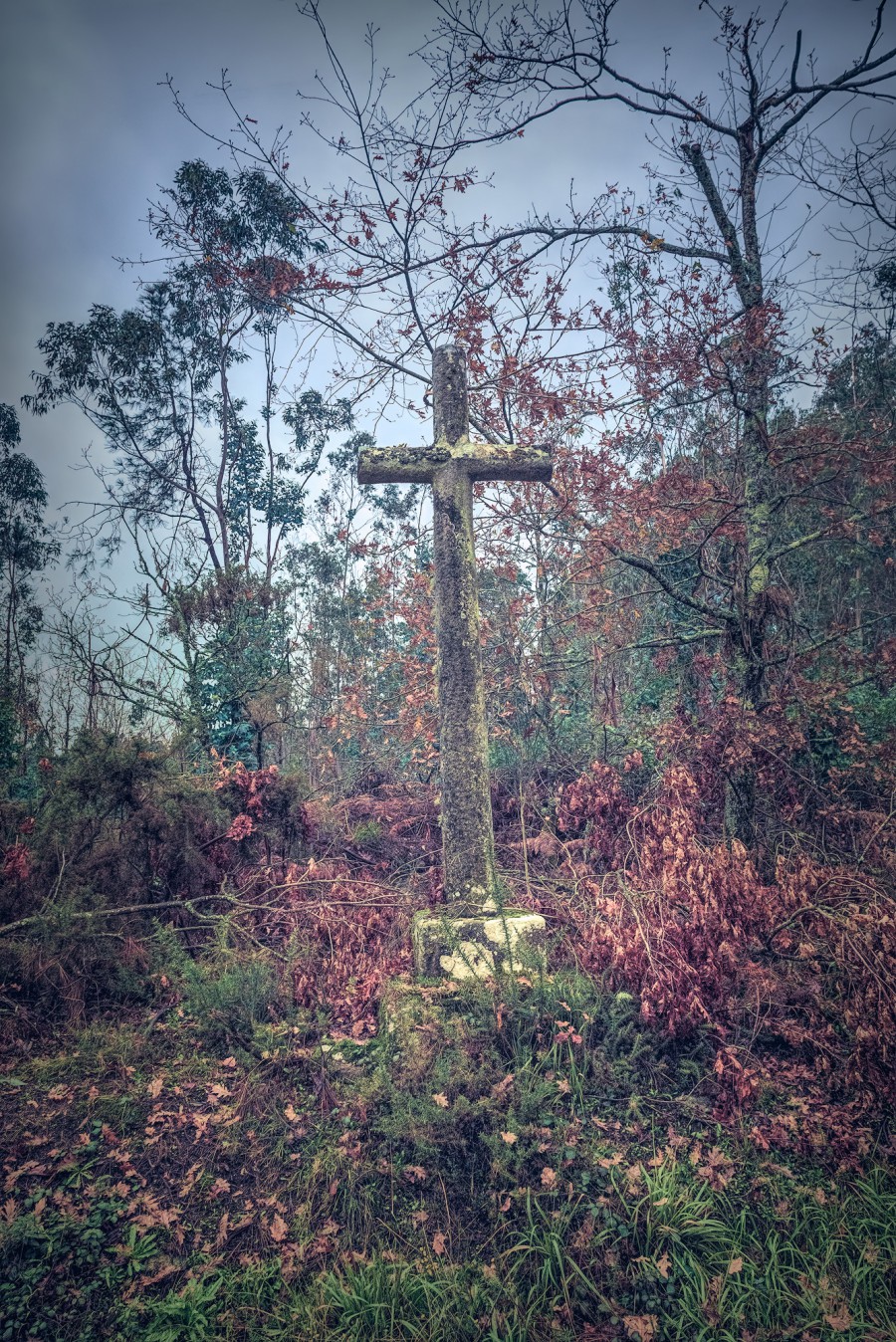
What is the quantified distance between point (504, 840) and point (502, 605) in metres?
3.20

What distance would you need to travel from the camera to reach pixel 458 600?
436 centimetres

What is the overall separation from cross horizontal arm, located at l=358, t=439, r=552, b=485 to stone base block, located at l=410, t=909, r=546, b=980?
282 centimetres

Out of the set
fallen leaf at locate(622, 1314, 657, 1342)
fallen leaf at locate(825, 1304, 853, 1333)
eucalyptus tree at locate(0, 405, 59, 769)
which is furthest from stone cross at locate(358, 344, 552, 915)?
eucalyptus tree at locate(0, 405, 59, 769)

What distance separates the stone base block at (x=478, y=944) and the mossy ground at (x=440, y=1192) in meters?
0.16

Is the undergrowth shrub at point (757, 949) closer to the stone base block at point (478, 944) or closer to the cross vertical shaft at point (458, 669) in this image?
the stone base block at point (478, 944)

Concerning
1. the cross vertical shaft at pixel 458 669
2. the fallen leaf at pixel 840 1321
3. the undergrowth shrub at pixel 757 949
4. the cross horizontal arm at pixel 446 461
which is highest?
the cross horizontal arm at pixel 446 461

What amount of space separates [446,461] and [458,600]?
968 millimetres

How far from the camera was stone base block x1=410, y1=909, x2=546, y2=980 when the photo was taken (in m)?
3.66

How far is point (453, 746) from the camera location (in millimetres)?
4207

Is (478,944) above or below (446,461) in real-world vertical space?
below

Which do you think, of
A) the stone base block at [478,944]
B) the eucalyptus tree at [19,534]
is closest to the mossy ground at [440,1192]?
the stone base block at [478,944]

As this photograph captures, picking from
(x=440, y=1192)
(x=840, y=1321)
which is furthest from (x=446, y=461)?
(x=840, y=1321)

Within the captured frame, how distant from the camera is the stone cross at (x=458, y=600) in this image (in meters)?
4.13

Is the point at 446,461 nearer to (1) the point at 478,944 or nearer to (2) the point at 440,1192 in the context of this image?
(1) the point at 478,944
